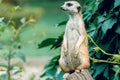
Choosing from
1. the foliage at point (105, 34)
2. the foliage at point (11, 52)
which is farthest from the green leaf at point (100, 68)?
the foliage at point (11, 52)

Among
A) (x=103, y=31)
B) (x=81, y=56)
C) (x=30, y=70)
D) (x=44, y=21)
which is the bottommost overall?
(x=81, y=56)

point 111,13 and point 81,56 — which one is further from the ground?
point 111,13

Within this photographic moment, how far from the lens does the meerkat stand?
12.2 feet

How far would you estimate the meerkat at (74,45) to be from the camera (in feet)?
12.2

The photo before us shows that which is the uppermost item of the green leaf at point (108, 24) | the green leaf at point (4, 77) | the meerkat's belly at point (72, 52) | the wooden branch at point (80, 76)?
the green leaf at point (108, 24)

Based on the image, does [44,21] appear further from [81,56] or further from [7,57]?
[81,56]

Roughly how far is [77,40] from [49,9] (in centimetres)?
1955

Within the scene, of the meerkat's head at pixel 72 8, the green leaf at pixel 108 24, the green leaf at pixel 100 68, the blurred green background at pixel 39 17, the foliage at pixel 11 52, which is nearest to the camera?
the meerkat's head at pixel 72 8

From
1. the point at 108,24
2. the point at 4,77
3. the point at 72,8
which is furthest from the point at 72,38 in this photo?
the point at 4,77

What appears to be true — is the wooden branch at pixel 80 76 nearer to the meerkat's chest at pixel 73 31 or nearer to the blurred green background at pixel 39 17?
the meerkat's chest at pixel 73 31

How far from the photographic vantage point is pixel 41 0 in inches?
997

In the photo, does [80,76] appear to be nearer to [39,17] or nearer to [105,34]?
[105,34]

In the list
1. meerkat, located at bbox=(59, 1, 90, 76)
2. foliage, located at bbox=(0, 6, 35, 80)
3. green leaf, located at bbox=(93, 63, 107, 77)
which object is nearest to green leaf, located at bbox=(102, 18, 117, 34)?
green leaf, located at bbox=(93, 63, 107, 77)

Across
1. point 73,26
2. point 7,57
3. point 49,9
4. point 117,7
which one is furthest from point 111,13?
point 49,9
